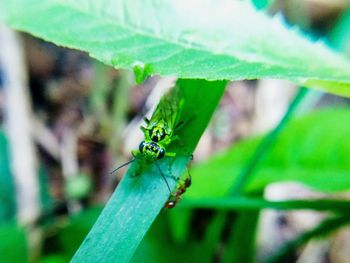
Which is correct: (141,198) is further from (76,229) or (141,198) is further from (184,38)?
(76,229)

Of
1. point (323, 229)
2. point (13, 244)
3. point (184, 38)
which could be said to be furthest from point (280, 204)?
point (13, 244)

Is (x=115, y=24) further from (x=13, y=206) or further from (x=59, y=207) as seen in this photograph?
(x=59, y=207)

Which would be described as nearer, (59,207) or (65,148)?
(59,207)

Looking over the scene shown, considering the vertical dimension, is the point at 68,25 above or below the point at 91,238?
above

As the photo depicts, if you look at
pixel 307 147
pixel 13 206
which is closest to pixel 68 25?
pixel 307 147

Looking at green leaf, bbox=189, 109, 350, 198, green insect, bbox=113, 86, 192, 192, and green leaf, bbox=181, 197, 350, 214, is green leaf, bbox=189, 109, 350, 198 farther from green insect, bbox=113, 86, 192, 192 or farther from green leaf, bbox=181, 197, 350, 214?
green insect, bbox=113, 86, 192, 192

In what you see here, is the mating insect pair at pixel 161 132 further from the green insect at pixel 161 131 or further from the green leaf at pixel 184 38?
the green leaf at pixel 184 38

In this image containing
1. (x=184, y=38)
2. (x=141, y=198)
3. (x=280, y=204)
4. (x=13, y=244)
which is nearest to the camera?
(x=184, y=38)
